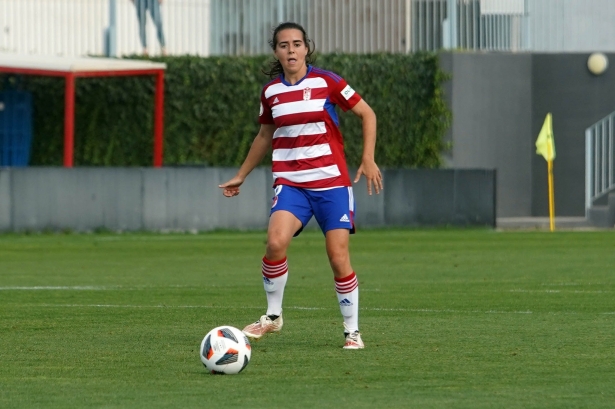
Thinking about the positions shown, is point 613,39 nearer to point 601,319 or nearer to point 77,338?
point 601,319

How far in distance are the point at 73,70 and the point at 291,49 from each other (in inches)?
A: 760

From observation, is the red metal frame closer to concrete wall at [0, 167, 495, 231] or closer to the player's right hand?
concrete wall at [0, 167, 495, 231]

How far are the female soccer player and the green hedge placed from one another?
847 inches

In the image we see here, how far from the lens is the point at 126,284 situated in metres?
15.3

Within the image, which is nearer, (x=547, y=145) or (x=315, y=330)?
Result: (x=315, y=330)

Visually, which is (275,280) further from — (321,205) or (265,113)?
(265,113)

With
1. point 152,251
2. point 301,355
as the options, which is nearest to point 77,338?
point 301,355

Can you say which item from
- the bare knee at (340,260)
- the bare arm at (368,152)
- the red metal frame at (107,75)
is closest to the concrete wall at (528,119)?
the red metal frame at (107,75)

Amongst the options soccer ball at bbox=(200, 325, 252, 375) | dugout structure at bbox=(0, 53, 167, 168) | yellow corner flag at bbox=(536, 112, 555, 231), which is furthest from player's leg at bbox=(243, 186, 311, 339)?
yellow corner flag at bbox=(536, 112, 555, 231)

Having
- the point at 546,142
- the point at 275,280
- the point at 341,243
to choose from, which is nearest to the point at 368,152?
the point at 341,243

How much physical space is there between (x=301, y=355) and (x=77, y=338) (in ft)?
6.15

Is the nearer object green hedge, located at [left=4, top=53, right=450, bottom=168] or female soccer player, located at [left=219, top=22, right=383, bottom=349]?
female soccer player, located at [left=219, top=22, right=383, bottom=349]

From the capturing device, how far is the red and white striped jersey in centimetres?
921

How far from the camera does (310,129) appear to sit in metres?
9.23
